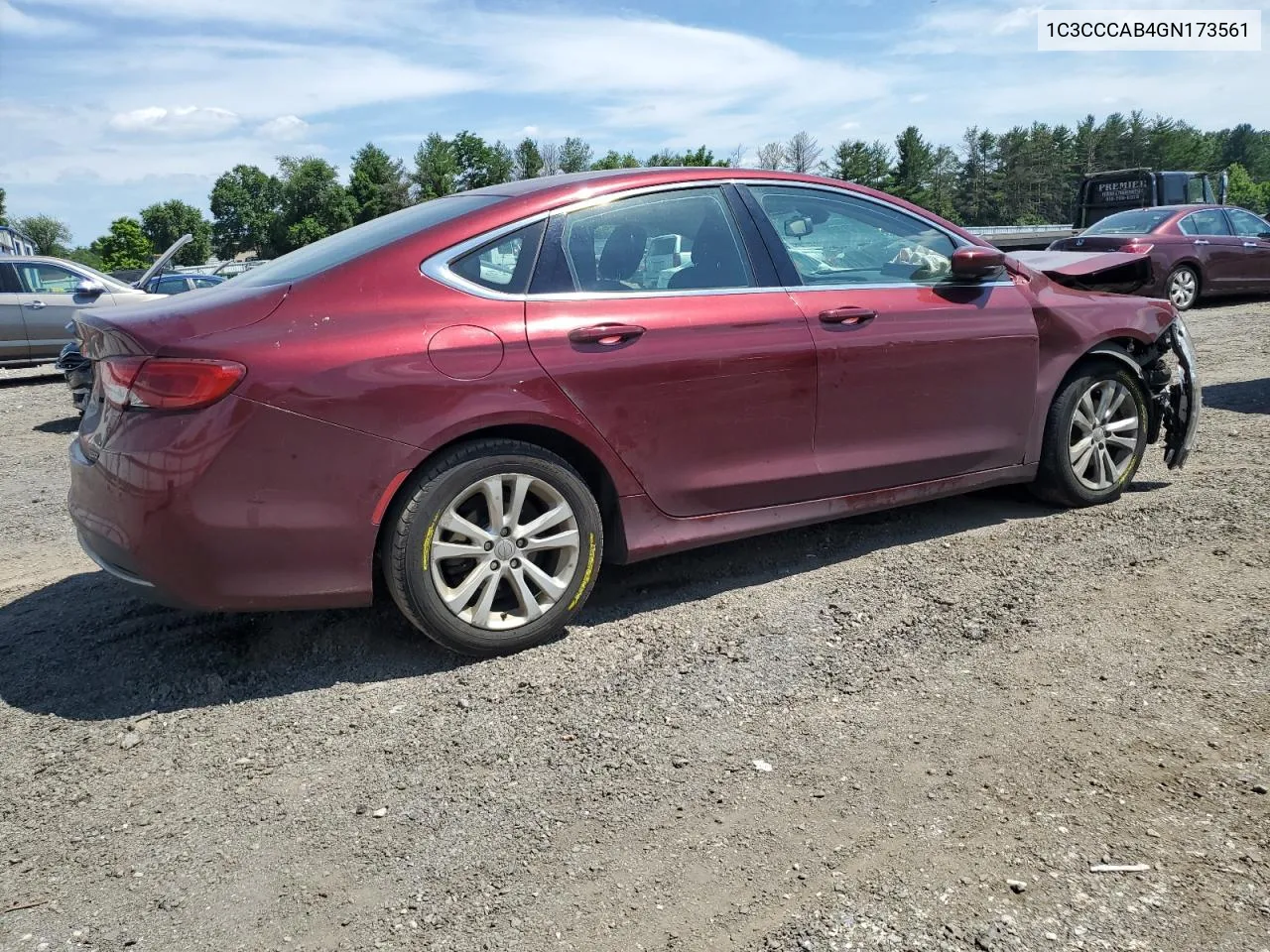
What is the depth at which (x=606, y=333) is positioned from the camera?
3.60 metres

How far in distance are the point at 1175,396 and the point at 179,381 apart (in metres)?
4.65

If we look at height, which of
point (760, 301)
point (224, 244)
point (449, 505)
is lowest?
point (449, 505)

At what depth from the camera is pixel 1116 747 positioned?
280 centimetres

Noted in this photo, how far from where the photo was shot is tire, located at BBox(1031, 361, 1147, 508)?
4840 mm

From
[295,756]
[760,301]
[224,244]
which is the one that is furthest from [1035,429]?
[224,244]

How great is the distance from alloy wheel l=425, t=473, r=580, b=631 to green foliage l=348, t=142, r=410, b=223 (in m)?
112

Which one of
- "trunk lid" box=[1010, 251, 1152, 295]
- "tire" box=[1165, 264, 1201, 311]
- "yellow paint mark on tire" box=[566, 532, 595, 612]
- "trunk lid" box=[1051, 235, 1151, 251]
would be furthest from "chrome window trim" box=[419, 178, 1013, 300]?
"tire" box=[1165, 264, 1201, 311]

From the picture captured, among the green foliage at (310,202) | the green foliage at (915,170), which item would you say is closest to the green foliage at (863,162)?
the green foliage at (915,170)

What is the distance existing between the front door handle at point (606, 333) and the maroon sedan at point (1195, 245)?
11897 millimetres

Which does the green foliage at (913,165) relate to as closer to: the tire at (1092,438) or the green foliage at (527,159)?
the green foliage at (527,159)

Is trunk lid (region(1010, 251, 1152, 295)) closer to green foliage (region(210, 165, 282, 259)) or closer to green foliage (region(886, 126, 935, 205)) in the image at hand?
green foliage (region(886, 126, 935, 205))

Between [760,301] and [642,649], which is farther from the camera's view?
[760,301]

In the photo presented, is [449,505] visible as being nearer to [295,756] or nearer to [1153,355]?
[295,756]

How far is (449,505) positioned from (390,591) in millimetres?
344
